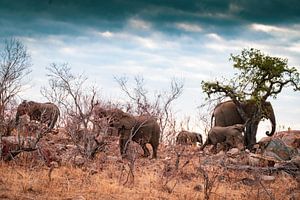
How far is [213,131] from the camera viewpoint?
63.2 feet

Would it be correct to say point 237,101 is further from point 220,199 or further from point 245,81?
point 220,199

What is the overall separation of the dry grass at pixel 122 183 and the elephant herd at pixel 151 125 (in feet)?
6.02

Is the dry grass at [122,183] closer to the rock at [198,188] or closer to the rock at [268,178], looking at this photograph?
the rock at [198,188]

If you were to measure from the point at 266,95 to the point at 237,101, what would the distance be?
4.17 ft

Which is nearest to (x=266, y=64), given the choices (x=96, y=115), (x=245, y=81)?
(x=245, y=81)

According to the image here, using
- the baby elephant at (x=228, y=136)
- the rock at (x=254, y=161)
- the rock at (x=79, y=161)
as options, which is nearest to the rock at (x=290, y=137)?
the baby elephant at (x=228, y=136)

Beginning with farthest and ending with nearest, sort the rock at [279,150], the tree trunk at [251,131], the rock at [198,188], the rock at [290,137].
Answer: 1. the tree trunk at [251,131]
2. the rock at [290,137]
3. the rock at [279,150]
4. the rock at [198,188]

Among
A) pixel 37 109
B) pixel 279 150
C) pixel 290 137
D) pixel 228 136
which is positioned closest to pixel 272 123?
pixel 290 137

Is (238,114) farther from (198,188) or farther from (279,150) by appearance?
(198,188)

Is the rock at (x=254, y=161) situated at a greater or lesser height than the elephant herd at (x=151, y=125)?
lesser

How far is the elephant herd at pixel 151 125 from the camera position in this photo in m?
17.5

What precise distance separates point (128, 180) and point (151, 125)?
21.1 ft

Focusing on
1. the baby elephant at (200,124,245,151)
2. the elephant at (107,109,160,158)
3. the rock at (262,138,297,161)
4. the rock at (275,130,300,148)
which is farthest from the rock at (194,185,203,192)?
the rock at (275,130,300,148)

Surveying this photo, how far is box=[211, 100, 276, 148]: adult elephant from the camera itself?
20.8m
